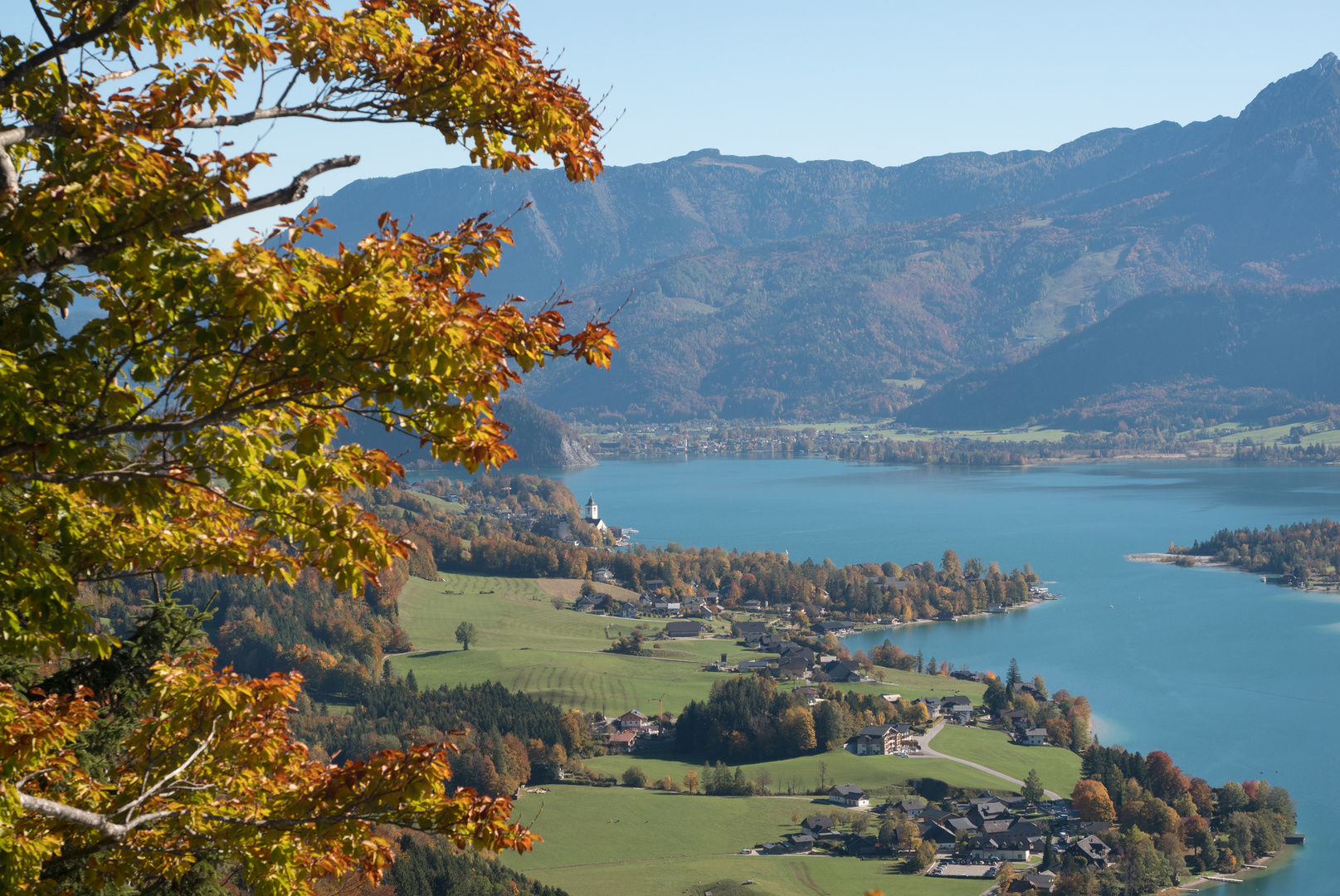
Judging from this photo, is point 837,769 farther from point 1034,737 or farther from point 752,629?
point 752,629

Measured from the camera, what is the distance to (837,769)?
1682 inches

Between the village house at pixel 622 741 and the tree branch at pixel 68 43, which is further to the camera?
the village house at pixel 622 741

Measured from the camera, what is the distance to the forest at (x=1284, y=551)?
8256 centimetres

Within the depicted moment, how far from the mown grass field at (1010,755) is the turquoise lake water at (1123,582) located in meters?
2.58

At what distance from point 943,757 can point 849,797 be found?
6.72 metres

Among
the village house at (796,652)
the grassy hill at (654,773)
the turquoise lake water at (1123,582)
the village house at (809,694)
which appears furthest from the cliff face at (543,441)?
the village house at (809,694)

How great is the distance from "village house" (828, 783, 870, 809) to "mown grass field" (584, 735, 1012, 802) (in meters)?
0.93

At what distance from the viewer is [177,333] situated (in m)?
4.02

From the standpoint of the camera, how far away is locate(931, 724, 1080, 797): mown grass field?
136 ft

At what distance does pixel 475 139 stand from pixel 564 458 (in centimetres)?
17422

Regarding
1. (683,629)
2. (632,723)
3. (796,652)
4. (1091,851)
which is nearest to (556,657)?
(683,629)

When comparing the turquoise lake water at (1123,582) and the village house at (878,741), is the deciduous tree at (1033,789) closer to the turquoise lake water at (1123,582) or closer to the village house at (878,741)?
the turquoise lake water at (1123,582)

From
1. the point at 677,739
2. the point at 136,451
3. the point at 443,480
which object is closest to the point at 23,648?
the point at 136,451

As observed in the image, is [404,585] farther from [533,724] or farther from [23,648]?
[23,648]
